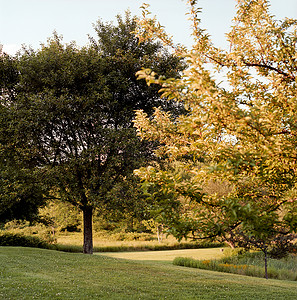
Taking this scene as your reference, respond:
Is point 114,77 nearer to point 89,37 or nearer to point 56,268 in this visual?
point 89,37

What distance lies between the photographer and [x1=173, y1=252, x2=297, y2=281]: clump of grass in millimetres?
17625

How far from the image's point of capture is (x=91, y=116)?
1608cm

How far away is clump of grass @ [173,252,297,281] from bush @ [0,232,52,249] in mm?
12414

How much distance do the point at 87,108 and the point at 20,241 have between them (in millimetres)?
15165

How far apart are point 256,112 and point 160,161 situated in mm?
14005

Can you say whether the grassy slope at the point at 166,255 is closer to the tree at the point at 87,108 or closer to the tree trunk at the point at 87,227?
the tree trunk at the point at 87,227

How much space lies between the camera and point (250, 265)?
19.1 metres

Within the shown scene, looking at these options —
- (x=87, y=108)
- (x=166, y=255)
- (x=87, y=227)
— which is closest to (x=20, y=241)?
(x=87, y=227)

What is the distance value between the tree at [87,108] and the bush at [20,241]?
29.8 ft

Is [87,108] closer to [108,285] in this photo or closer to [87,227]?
[87,227]

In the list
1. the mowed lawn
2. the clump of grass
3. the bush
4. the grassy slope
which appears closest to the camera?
the mowed lawn

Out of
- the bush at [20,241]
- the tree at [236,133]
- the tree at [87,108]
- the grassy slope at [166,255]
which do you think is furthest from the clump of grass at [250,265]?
the tree at [236,133]

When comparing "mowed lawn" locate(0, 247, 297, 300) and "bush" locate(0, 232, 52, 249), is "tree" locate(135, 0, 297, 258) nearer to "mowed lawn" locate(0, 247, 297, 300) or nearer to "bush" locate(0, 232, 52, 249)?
"mowed lawn" locate(0, 247, 297, 300)

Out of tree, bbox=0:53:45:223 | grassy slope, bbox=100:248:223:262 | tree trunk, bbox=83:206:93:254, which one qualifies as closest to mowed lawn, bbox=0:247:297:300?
tree, bbox=0:53:45:223
